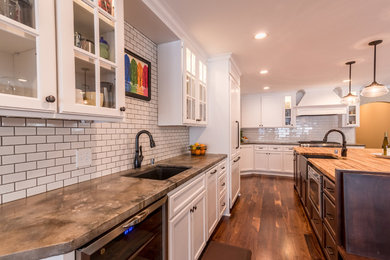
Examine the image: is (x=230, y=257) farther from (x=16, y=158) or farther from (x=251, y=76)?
(x=251, y=76)

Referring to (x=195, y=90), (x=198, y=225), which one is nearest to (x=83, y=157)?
(x=198, y=225)

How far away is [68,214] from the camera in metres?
0.83

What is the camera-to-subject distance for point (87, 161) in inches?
54.7

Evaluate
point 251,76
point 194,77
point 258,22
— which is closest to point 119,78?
point 194,77

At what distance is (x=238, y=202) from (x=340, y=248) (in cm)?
211

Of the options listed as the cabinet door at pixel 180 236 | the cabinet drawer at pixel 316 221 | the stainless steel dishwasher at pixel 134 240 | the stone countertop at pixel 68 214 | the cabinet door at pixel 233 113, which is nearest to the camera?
the stone countertop at pixel 68 214

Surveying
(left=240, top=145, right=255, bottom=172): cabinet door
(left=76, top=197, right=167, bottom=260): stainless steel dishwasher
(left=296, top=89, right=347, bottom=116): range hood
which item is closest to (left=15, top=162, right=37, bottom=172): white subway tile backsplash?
(left=76, top=197, right=167, bottom=260): stainless steel dishwasher

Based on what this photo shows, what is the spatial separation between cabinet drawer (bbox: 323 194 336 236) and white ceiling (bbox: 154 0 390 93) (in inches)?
70.6

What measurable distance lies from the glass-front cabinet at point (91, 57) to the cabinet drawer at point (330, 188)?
1.80 metres

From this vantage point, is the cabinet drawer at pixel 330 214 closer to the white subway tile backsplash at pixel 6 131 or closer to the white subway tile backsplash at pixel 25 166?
the white subway tile backsplash at pixel 25 166

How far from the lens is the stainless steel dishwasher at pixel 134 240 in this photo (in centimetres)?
74

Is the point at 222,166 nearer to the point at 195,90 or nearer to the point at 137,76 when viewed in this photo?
the point at 195,90

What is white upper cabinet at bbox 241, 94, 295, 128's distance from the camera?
17.9 feet

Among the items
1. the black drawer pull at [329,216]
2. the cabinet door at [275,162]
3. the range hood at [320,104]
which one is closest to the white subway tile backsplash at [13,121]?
the black drawer pull at [329,216]
